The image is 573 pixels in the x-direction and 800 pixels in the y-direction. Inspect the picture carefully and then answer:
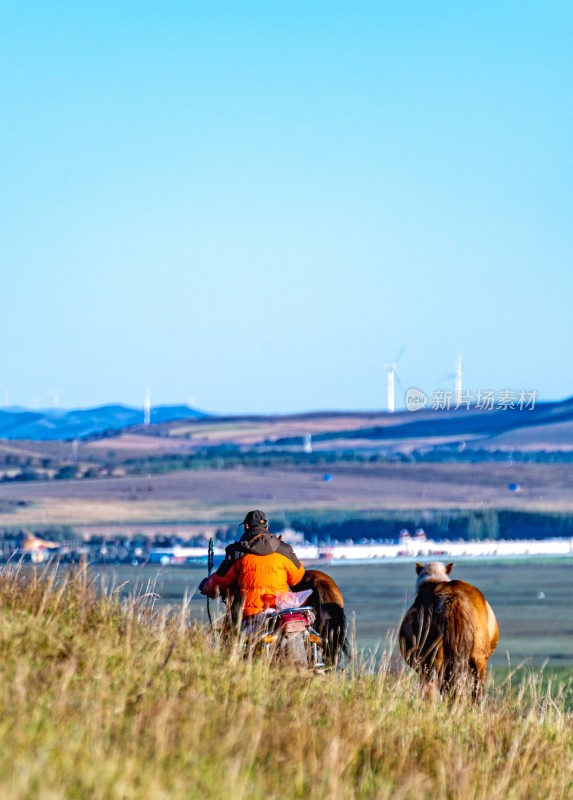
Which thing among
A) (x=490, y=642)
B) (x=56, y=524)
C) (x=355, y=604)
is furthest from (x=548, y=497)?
(x=490, y=642)

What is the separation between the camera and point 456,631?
1405 centimetres

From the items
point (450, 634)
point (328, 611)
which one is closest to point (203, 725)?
point (450, 634)

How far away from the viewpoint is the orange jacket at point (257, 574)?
12.8m

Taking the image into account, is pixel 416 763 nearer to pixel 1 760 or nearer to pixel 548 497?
pixel 1 760

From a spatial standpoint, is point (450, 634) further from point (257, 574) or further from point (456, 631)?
point (257, 574)

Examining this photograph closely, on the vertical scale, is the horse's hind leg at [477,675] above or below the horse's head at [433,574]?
below

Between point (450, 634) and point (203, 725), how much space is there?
596cm

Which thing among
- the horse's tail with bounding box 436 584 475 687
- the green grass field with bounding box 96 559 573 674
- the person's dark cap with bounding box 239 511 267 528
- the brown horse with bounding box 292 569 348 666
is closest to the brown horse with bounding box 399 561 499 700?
the horse's tail with bounding box 436 584 475 687

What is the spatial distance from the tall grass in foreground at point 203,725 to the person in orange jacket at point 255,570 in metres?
0.55

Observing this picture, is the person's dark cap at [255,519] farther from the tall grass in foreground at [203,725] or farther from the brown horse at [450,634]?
the brown horse at [450,634]

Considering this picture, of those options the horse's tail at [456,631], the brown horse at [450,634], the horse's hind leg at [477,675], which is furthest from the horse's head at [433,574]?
the horse's hind leg at [477,675]

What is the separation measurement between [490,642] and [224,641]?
10.7 feet

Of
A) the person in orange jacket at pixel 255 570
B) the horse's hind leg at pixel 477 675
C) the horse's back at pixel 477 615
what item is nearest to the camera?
the person in orange jacket at pixel 255 570

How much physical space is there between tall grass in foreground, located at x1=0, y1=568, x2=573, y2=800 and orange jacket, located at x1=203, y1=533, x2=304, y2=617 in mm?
546
